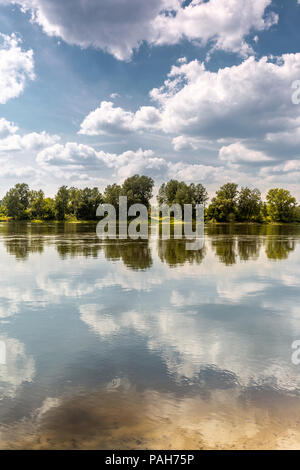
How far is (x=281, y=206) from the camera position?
15988 centimetres

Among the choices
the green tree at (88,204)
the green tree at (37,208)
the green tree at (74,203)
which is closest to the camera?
the green tree at (88,204)

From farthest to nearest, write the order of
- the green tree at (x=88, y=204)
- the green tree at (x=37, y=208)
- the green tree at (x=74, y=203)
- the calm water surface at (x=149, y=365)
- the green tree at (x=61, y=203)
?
the green tree at (x=37, y=208)
the green tree at (x=61, y=203)
the green tree at (x=74, y=203)
the green tree at (x=88, y=204)
the calm water surface at (x=149, y=365)

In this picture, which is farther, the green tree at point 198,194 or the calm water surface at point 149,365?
the green tree at point 198,194

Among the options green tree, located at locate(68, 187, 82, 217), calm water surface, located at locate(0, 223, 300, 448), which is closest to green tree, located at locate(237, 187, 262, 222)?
green tree, located at locate(68, 187, 82, 217)

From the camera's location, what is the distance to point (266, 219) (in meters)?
159

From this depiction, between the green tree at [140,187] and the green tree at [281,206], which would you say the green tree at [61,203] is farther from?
the green tree at [281,206]

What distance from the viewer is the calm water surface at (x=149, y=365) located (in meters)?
5.23

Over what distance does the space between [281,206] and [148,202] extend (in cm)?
6343

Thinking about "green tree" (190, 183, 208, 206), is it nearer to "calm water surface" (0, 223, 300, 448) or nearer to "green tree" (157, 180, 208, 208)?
"green tree" (157, 180, 208, 208)

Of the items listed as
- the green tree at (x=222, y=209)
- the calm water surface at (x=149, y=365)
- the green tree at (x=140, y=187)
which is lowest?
the calm water surface at (x=149, y=365)

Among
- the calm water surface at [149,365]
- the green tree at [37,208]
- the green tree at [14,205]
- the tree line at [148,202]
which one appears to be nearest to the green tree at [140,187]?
the tree line at [148,202]

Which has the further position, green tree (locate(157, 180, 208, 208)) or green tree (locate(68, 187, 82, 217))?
green tree (locate(157, 180, 208, 208))

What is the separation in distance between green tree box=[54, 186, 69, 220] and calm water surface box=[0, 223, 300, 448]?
14078 centimetres

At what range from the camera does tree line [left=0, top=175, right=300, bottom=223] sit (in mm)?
149125
